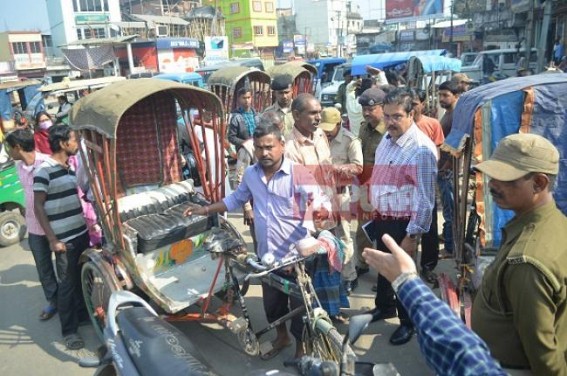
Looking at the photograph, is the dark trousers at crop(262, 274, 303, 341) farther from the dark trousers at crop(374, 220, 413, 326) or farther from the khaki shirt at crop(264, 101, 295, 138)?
the khaki shirt at crop(264, 101, 295, 138)

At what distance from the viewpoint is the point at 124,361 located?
7.34 ft

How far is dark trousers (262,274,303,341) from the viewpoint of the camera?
9.59 ft

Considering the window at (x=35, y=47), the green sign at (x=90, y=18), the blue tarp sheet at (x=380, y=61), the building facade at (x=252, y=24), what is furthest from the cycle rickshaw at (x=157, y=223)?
the building facade at (x=252, y=24)

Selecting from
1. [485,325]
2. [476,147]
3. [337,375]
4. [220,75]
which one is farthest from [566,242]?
[220,75]

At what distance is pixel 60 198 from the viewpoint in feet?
11.0

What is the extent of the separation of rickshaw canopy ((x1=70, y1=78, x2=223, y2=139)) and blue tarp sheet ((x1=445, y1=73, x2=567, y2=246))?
2.08 metres

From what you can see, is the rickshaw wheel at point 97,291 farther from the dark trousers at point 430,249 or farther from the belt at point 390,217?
the dark trousers at point 430,249

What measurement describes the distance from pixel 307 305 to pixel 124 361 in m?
1.03

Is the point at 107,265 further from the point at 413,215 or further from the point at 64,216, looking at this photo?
the point at 413,215

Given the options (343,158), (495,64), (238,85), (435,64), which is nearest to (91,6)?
(495,64)

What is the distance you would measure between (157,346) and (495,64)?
17180 millimetres

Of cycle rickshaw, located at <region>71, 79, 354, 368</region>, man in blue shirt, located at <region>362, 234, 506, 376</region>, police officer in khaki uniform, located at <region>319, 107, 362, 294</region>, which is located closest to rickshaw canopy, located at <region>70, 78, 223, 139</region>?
cycle rickshaw, located at <region>71, 79, 354, 368</region>

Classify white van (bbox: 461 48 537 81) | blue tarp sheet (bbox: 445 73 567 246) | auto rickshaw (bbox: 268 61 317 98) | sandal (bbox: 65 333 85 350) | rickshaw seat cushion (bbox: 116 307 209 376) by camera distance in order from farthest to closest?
white van (bbox: 461 48 537 81)
auto rickshaw (bbox: 268 61 317 98)
sandal (bbox: 65 333 85 350)
blue tarp sheet (bbox: 445 73 567 246)
rickshaw seat cushion (bbox: 116 307 209 376)

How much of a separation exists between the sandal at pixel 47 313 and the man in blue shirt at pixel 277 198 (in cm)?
230
